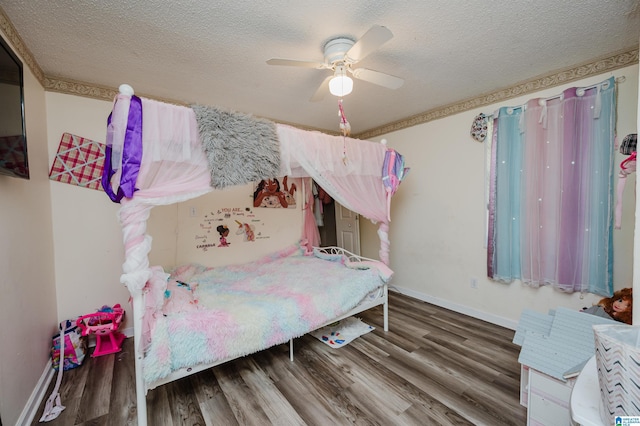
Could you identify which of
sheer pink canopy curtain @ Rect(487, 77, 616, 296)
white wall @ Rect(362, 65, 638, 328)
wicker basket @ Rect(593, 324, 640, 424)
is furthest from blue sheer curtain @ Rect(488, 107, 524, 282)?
wicker basket @ Rect(593, 324, 640, 424)

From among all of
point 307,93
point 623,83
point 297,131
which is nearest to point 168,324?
point 297,131

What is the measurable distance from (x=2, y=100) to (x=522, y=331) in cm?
352

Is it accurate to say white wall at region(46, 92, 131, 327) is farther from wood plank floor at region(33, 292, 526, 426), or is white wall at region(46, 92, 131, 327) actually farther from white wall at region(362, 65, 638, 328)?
white wall at region(362, 65, 638, 328)

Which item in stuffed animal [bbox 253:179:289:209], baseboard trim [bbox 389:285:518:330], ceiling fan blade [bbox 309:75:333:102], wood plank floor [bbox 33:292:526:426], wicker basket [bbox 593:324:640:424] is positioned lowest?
wood plank floor [bbox 33:292:526:426]

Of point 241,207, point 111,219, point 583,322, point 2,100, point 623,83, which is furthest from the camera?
point 241,207

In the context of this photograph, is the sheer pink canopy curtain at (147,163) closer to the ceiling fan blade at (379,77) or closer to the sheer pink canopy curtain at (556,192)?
the ceiling fan blade at (379,77)

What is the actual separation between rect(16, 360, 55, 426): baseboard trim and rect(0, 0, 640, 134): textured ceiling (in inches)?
97.0

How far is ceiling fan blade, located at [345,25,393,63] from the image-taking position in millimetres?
1386

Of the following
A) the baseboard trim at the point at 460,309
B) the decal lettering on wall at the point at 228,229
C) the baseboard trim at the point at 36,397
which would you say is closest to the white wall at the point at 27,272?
the baseboard trim at the point at 36,397

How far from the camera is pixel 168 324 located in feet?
5.32

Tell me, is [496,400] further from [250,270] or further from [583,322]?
[250,270]

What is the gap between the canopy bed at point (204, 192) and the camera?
58.1 inches

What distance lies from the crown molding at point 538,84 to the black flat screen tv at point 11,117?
12.3 ft

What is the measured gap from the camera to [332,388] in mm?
1935
